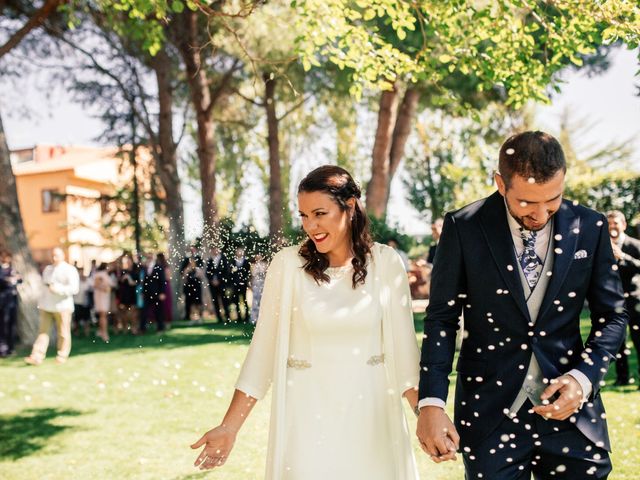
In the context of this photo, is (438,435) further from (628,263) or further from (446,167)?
(446,167)

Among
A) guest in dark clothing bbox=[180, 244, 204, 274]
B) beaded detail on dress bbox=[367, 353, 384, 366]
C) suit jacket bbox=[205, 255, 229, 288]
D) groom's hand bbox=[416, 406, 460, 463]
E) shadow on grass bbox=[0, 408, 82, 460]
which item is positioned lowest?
shadow on grass bbox=[0, 408, 82, 460]

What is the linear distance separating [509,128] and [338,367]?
35.6 metres

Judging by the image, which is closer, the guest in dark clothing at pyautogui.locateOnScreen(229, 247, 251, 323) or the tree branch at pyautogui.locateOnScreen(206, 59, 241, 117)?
the guest in dark clothing at pyautogui.locateOnScreen(229, 247, 251, 323)

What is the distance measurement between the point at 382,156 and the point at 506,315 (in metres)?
20.2

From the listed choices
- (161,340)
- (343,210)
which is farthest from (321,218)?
(161,340)

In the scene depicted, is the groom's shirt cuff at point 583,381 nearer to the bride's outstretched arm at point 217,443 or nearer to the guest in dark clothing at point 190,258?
the bride's outstretched arm at point 217,443

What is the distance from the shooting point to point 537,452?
9.87 ft

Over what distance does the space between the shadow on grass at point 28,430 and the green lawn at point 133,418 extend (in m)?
Answer: 0.01

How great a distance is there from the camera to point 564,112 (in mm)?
45062

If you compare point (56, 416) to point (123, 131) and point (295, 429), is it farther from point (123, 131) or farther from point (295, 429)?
point (123, 131)

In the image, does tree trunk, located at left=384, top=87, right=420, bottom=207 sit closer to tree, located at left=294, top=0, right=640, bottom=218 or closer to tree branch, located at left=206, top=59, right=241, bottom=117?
tree branch, located at left=206, top=59, right=241, bottom=117

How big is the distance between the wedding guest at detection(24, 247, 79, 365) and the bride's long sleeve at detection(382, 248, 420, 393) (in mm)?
11333

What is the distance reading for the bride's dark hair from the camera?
11.7ft

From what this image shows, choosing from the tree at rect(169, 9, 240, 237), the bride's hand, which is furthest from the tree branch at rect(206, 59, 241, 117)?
the bride's hand
